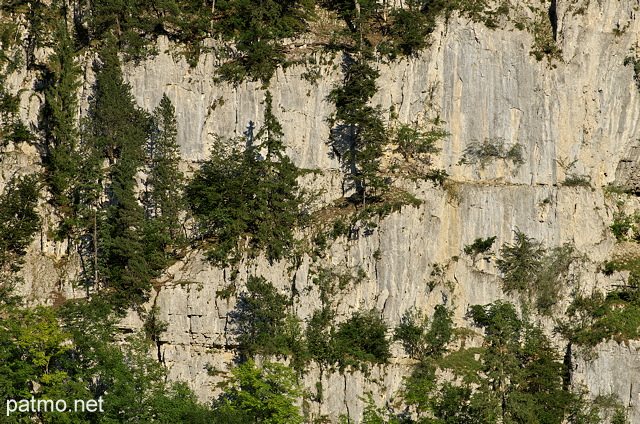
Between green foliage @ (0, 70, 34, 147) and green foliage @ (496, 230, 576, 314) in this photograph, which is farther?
green foliage @ (0, 70, 34, 147)

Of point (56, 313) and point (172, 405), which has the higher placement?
point (56, 313)

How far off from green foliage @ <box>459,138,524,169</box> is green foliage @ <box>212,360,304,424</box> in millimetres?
20074

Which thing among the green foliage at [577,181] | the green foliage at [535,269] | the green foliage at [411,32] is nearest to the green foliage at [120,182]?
the green foliage at [411,32]

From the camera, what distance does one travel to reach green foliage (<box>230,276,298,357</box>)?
55.9 meters

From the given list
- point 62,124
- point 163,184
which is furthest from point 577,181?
point 62,124

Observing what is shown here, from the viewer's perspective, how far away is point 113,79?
62938 mm

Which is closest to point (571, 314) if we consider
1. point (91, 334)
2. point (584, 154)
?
point (584, 154)

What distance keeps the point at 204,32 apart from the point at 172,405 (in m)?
28.0

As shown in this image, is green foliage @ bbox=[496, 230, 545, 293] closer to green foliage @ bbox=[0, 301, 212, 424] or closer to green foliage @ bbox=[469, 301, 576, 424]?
green foliage @ bbox=[469, 301, 576, 424]

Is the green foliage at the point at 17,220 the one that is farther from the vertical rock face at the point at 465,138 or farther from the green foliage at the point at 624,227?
the green foliage at the point at 624,227

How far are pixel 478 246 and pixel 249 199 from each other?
1579 centimetres

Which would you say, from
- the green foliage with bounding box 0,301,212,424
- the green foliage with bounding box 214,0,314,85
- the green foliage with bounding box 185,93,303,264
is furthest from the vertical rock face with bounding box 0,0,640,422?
the green foliage with bounding box 0,301,212,424

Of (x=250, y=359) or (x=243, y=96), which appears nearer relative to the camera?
(x=250, y=359)

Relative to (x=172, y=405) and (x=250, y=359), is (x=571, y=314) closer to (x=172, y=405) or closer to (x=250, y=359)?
(x=250, y=359)
